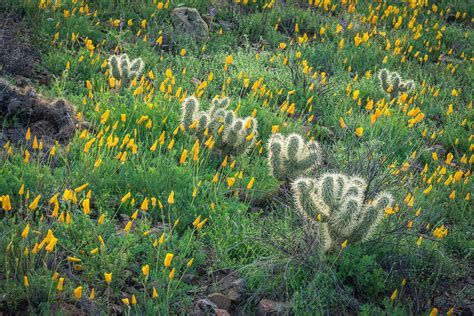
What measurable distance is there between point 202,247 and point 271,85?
10.2 ft

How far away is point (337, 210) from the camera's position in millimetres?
3658

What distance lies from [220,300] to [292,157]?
138cm

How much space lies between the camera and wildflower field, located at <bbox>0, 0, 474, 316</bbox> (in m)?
3.46

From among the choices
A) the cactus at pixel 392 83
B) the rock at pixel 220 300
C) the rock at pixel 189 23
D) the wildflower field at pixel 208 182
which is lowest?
the rock at pixel 220 300

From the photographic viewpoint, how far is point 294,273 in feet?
12.1

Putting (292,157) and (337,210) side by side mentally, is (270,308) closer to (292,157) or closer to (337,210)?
(337,210)

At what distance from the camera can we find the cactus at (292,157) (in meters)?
4.41

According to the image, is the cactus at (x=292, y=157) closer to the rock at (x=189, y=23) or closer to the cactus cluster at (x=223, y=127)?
the cactus cluster at (x=223, y=127)

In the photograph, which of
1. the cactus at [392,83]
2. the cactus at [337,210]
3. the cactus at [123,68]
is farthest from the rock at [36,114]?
the cactus at [392,83]

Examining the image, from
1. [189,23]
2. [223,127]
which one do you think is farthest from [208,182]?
[189,23]

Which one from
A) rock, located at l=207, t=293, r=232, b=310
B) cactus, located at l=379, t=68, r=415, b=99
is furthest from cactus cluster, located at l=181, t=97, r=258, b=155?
cactus, located at l=379, t=68, r=415, b=99

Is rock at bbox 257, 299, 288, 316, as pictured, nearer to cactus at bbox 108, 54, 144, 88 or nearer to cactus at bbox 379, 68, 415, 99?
cactus at bbox 108, 54, 144, 88

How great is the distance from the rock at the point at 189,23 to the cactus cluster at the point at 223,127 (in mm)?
3203

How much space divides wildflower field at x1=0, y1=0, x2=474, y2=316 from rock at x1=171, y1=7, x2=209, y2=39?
0.08 feet
